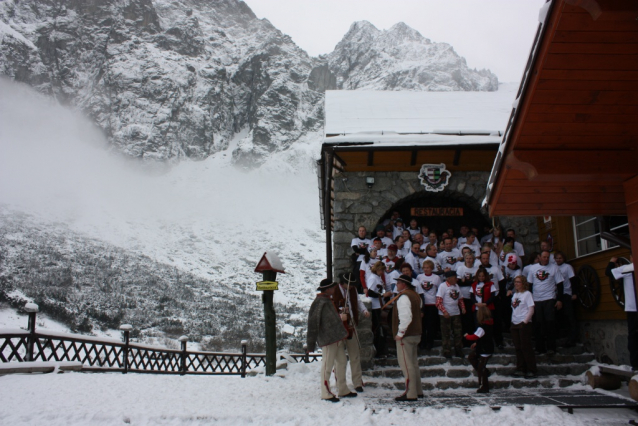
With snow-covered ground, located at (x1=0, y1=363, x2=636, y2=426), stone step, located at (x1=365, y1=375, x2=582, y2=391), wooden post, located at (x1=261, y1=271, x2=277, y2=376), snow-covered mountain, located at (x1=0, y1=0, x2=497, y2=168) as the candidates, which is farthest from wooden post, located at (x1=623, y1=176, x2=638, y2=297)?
snow-covered mountain, located at (x1=0, y1=0, x2=497, y2=168)

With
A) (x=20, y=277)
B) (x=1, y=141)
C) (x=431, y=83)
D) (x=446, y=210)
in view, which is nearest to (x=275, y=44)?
(x=431, y=83)

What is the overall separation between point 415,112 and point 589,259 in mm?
4620

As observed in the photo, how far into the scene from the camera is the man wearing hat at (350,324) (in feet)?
17.2

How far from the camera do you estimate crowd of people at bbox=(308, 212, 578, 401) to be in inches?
206

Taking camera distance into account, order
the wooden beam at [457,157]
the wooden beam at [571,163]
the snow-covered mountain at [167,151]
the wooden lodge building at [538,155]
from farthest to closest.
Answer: the snow-covered mountain at [167,151]
the wooden beam at [457,157]
the wooden beam at [571,163]
the wooden lodge building at [538,155]

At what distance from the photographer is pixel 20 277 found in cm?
2773

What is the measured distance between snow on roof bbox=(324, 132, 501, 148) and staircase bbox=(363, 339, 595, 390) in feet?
11.1

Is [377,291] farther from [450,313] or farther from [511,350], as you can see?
[511,350]

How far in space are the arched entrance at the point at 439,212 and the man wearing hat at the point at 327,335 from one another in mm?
3822

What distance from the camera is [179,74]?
78938mm

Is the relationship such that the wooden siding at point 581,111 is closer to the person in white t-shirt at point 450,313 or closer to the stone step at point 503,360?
the person in white t-shirt at point 450,313

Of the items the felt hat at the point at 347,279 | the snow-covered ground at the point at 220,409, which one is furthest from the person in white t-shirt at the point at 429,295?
the snow-covered ground at the point at 220,409

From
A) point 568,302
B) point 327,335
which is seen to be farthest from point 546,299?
point 327,335

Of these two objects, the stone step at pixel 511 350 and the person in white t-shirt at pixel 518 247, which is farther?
the person in white t-shirt at pixel 518 247
